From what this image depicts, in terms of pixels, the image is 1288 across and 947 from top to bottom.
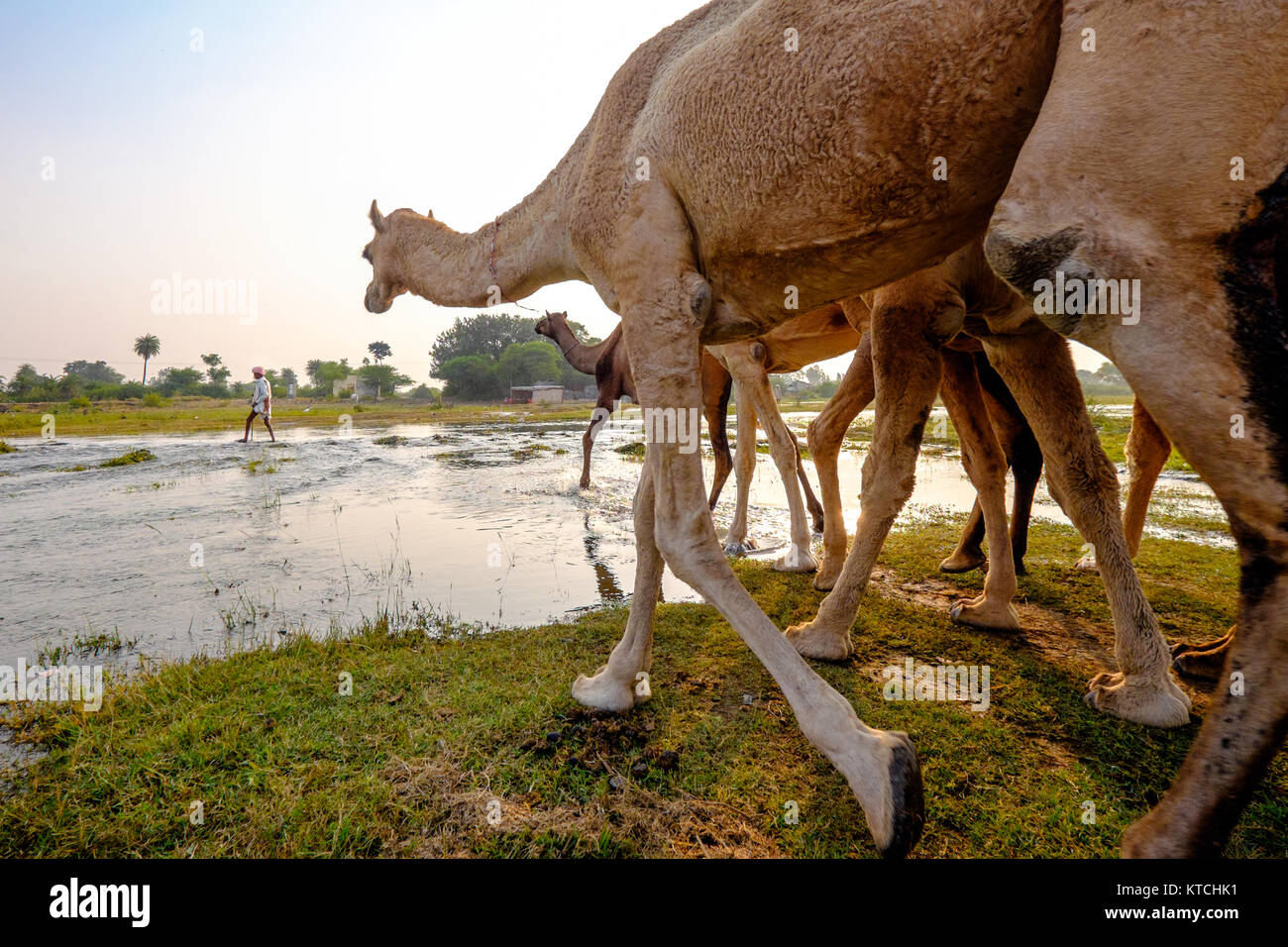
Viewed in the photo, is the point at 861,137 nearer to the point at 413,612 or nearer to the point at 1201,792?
the point at 1201,792

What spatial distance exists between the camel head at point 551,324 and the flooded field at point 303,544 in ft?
8.54

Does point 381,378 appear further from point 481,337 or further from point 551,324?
point 551,324

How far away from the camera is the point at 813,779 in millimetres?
2125

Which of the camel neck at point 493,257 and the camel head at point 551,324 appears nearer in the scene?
the camel neck at point 493,257

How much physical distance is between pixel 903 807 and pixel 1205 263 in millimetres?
1604

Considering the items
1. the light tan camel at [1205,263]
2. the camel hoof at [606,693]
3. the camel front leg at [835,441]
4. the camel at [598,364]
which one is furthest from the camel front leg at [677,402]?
the camel at [598,364]

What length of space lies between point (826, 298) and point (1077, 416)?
177 cm

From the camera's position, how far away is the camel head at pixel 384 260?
12.7 feet

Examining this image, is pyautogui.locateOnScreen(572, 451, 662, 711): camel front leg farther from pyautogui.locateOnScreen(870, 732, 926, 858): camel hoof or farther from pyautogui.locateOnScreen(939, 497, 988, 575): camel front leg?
pyautogui.locateOnScreen(939, 497, 988, 575): camel front leg

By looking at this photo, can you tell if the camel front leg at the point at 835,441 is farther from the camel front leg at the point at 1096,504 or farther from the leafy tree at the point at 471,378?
the leafy tree at the point at 471,378

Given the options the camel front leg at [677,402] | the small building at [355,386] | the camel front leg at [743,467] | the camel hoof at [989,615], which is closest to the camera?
the camel front leg at [677,402]

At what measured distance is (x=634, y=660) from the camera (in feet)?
8.82

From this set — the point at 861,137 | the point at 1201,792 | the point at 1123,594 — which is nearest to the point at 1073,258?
the point at 861,137

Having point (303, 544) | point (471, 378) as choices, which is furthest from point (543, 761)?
point (471, 378)
